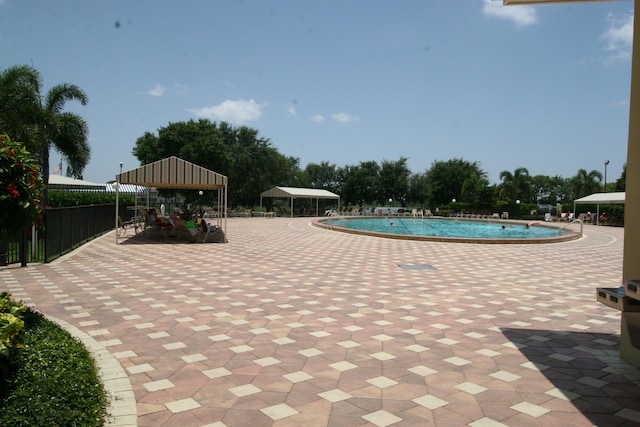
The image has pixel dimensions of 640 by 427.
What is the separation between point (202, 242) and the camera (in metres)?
15.4

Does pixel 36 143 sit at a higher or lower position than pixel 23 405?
higher

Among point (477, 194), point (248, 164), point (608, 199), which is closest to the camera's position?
point (608, 199)

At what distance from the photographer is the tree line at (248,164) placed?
20422mm

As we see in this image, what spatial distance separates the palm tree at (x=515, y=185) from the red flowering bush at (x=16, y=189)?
4812cm

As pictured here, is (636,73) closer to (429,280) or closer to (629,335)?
(629,335)

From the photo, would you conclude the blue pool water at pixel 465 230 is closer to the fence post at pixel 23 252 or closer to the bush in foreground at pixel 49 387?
the fence post at pixel 23 252

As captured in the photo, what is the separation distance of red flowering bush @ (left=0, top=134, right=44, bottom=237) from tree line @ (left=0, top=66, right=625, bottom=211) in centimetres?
1261

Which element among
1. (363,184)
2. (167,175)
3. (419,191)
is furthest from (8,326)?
(419,191)

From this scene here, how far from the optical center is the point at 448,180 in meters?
56.8

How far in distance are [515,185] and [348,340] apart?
47.3 meters

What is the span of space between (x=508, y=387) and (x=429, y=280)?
5175mm

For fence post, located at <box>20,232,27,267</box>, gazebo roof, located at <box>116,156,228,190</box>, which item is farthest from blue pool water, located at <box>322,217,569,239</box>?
fence post, located at <box>20,232,27,267</box>

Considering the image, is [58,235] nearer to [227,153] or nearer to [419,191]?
[227,153]

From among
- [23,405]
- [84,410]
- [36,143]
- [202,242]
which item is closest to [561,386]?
[84,410]
